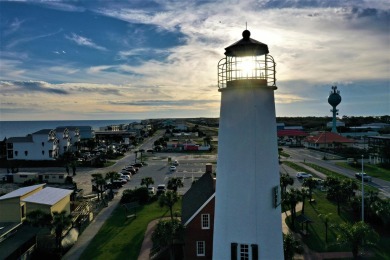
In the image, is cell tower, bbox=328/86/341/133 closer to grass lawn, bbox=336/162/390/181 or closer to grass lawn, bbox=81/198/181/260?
grass lawn, bbox=336/162/390/181

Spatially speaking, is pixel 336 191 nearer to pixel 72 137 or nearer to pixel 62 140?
pixel 62 140

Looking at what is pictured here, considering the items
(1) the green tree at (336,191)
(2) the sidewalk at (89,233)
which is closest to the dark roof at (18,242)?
(2) the sidewalk at (89,233)

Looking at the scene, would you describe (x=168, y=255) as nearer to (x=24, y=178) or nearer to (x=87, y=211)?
(x=87, y=211)

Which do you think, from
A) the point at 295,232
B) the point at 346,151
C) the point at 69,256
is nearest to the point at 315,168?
the point at 346,151

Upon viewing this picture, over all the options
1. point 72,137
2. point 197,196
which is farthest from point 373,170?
point 72,137

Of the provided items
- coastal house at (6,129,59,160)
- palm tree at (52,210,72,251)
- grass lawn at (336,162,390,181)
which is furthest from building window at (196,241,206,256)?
coastal house at (6,129,59,160)

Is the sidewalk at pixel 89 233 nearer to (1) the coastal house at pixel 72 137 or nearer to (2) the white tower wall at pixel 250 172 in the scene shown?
(2) the white tower wall at pixel 250 172
